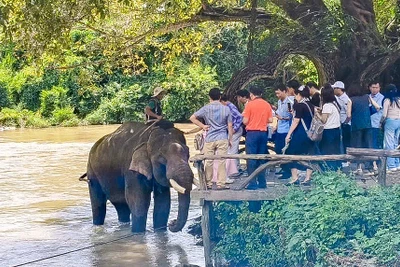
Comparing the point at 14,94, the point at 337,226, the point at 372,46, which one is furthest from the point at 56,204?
the point at 14,94

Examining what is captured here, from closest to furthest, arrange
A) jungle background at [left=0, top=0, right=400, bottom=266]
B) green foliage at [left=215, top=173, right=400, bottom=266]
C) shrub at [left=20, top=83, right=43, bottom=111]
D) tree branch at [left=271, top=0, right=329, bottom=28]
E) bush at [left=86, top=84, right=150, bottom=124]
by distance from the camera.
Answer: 1. green foliage at [left=215, top=173, right=400, bottom=266]
2. jungle background at [left=0, top=0, right=400, bottom=266]
3. tree branch at [left=271, top=0, right=329, bottom=28]
4. bush at [left=86, top=84, right=150, bottom=124]
5. shrub at [left=20, top=83, right=43, bottom=111]

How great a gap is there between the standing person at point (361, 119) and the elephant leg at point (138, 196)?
329cm

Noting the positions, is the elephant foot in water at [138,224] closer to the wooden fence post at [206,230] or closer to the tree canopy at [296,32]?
the wooden fence post at [206,230]

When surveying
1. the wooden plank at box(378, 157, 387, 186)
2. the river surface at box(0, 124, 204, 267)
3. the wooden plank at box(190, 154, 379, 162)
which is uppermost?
the wooden plank at box(190, 154, 379, 162)

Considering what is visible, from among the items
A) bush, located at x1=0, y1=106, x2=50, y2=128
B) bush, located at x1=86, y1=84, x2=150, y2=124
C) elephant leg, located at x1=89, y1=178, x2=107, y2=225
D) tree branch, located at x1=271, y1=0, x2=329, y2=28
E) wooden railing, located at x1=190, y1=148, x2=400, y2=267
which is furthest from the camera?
bush, located at x1=0, y1=106, x2=50, y2=128

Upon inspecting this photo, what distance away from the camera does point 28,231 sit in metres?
13.8

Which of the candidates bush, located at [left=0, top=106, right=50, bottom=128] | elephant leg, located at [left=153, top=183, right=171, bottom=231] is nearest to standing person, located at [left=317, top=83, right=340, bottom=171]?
elephant leg, located at [left=153, top=183, right=171, bottom=231]

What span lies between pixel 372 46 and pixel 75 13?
212 inches

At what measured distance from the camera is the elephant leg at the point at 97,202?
1418cm

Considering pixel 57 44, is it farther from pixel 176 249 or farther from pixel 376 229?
pixel 376 229

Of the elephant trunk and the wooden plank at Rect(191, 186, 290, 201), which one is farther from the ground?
the wooden plank at Rect(191, 186, 290, 201)

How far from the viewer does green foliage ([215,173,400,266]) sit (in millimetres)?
8289

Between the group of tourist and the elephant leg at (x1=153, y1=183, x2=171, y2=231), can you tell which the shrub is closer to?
the elephant leg at (x1=153, y1=183, x2=171, y2=231)

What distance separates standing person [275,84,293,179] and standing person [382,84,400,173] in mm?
1440
